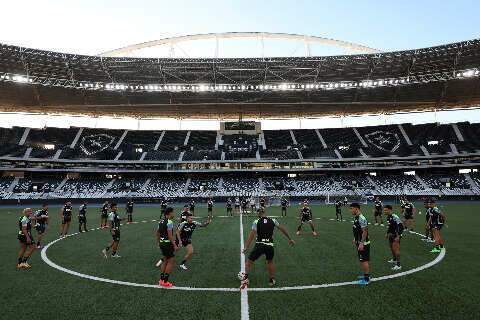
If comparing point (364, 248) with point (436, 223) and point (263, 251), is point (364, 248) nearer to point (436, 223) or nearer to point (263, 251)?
point (263, 251)

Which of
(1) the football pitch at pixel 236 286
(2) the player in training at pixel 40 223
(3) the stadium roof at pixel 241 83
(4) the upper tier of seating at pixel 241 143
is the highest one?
(3) the stadium roof at pixel 241 83

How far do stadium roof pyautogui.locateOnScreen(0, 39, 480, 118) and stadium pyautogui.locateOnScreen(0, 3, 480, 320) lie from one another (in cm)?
31

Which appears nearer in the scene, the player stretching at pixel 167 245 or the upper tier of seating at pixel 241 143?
the player stretching at pixel 167 245

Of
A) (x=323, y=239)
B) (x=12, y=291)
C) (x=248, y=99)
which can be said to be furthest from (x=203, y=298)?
(x=248, y=99)

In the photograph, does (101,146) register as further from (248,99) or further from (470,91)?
(470,91)

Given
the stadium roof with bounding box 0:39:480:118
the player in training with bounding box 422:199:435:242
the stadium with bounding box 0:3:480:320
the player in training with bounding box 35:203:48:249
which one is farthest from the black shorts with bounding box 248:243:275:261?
the stadium roof with bounding box 0:39:480:118

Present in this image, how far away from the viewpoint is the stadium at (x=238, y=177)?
8859 mm

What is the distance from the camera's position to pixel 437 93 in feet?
178

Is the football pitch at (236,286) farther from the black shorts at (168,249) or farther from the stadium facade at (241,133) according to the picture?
the stadium facade at (241,133)

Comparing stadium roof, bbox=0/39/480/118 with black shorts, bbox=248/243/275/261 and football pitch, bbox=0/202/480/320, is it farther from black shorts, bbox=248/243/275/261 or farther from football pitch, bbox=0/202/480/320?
black shorts, bbox=248/243/275/261

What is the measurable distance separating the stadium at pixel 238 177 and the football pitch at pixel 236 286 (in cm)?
8

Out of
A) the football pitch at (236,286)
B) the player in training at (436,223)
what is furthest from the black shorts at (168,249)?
the player in training at (436,223)

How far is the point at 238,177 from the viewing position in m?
61.1

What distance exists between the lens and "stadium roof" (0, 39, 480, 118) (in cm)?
4444
